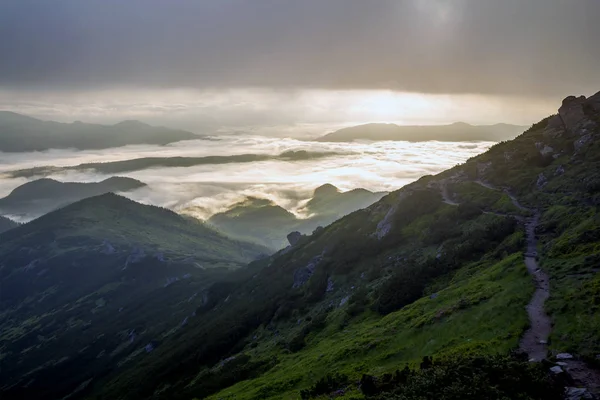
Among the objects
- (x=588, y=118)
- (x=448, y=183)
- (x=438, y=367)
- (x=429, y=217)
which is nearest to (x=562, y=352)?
(x=438, y=367)

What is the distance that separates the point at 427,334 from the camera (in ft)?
167

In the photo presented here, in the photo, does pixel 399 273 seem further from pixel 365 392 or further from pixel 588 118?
pixel 588 118

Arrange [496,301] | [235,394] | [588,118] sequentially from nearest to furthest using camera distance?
[496,301] → [235,394] → [588,118]

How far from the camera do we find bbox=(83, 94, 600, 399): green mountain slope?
148ft

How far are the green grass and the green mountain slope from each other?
24 centimetres

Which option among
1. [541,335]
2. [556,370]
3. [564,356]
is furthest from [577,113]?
[556,370]

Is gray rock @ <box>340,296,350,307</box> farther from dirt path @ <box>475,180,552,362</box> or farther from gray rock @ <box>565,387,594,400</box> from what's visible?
gray rock @ <box>565,387,594,400</box>

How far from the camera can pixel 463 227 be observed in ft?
331

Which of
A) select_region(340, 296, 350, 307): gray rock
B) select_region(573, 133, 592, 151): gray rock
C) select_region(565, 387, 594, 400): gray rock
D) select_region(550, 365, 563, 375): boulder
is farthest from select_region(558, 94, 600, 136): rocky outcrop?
select_region(565, 387, 594, 400): gray rock

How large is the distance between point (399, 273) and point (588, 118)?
95879 mm

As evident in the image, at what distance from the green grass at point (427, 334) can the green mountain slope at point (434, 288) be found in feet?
0.79

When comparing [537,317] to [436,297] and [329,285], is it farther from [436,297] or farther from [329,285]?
[329,285]

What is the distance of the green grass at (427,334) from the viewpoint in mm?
44406

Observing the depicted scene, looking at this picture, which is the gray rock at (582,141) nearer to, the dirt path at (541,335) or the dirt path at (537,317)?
the dirt path at (541,335)
